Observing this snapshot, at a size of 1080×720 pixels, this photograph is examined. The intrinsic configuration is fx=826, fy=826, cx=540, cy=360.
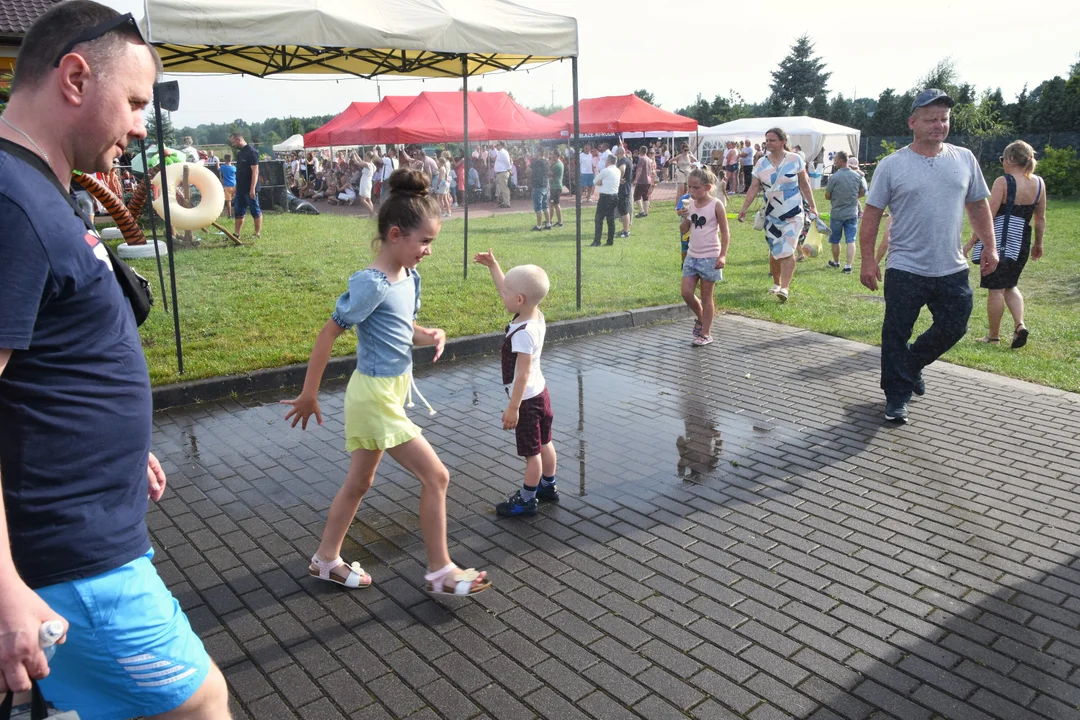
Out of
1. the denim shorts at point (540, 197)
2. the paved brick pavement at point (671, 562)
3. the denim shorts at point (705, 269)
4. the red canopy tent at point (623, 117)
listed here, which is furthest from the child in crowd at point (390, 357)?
the red canopy tent at point (623, 117)

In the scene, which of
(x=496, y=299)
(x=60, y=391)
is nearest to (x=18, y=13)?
(x=496, y=299)

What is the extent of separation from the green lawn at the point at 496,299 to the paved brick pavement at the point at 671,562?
115 cm

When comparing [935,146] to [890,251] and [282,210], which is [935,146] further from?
[282,210]

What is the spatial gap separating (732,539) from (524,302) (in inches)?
64.8

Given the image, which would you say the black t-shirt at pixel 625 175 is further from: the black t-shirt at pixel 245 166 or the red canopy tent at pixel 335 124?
the red canopy tent at pixel 335 124

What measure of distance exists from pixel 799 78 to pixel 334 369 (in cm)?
7357

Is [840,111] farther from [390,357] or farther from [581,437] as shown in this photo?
[390,357]

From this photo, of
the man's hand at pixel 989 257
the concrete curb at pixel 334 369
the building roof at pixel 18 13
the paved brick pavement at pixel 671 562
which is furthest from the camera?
the building roof at pixel 18 13

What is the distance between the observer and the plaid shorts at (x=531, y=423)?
433cm

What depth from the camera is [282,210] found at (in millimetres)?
23578

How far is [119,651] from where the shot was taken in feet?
5.77

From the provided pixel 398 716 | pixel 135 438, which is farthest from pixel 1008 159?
pixel 135 438

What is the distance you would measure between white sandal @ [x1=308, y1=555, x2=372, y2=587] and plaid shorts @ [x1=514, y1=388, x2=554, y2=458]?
1033 millimetres

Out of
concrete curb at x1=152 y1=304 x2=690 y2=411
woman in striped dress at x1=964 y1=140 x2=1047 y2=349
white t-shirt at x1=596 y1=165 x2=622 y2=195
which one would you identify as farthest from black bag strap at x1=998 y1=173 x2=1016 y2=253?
white t-shirt at x1=596 y1=165 x2=622 y2=195
